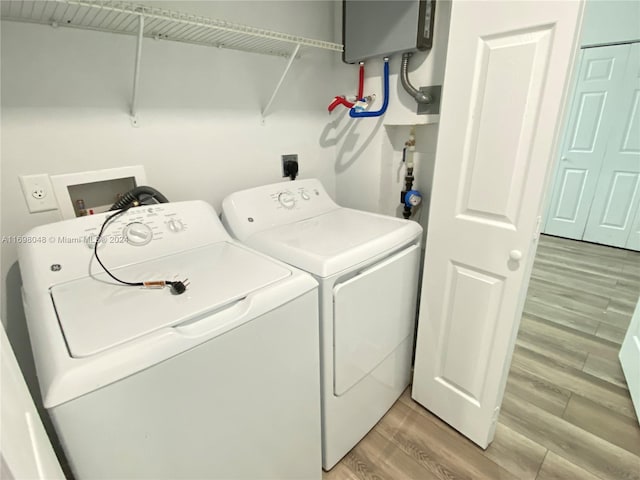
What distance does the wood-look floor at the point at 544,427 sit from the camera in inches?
54.0

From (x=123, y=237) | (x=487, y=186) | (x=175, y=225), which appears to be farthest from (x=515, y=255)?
(x=123, y=237)

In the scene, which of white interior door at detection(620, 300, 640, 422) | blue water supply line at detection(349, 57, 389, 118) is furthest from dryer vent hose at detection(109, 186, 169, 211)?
white interior door at detection(620, 300, 640, 422)

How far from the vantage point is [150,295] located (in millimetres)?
896

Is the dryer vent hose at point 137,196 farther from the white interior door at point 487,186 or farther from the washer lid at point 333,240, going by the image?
the white interior door at point 487,186

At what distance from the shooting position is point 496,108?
3.60 ft

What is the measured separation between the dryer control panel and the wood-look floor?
1099 millimetres

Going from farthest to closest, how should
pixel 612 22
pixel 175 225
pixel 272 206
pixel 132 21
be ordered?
pixel 612 22
pixel 272 206
pixel 175 225
pixel 132 21

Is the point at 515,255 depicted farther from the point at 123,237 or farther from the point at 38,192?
the point at 38,192

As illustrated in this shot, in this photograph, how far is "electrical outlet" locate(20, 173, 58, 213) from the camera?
1080 mm

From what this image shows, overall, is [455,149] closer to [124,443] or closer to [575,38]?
[575,38]

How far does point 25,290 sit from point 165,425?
61 centimetres

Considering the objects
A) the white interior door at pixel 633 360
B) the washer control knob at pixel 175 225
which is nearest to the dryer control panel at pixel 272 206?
the washer control knob at pixel 175 225

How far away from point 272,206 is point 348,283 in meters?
0.59

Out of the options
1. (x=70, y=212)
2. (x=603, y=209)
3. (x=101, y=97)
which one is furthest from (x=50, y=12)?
(x=603, y=209)
